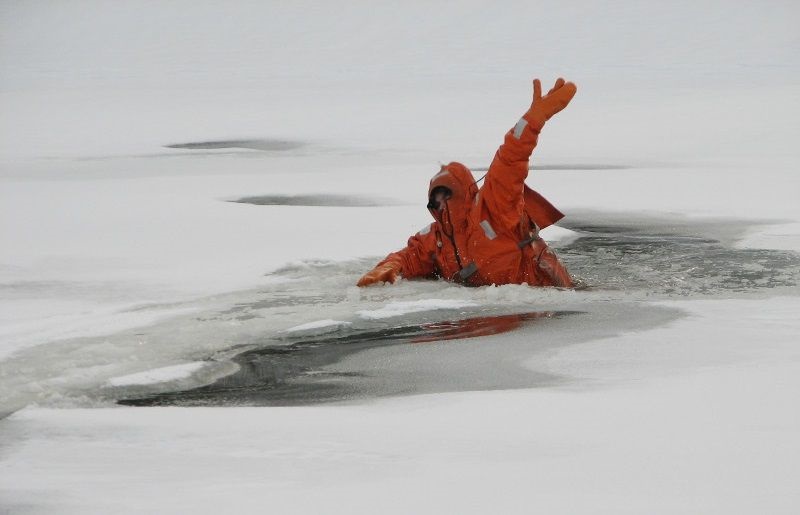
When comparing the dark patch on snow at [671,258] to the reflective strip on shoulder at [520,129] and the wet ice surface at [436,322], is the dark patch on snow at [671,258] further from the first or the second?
the reflective strip on shoulder at [520,129]

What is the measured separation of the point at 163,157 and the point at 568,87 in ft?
27.7

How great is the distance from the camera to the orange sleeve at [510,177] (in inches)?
218

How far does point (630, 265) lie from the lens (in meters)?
6.89

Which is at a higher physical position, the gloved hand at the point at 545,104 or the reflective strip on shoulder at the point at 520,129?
the gloved hand at the point at 545,104

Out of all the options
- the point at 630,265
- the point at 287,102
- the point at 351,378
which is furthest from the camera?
the point at 287,102

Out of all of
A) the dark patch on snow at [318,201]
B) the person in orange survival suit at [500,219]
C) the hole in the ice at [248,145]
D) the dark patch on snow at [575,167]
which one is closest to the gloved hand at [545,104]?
the person in orange survival suit at [500,219]

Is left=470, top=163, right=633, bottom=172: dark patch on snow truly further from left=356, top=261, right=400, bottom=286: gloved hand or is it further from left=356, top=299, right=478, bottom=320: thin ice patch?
left=356, top=299, right=478, bottom=320: thin ice patch

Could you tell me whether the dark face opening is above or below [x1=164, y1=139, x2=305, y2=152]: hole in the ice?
below

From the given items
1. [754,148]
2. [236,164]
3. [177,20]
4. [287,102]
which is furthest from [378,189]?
[177,20]

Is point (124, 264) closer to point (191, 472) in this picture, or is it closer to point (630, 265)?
point (630, 265)

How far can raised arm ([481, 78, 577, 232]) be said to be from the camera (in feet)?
18.2

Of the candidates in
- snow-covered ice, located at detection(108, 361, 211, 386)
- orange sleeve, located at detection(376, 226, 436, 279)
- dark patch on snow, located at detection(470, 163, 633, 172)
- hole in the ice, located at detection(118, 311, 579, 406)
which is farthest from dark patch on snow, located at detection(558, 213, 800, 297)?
dark patch on snow, located at detection(470, 163, 633, 172)

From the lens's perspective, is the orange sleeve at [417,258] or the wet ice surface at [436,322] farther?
the orange sleeve at [417,258]

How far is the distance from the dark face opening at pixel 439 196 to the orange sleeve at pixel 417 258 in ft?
1.00
